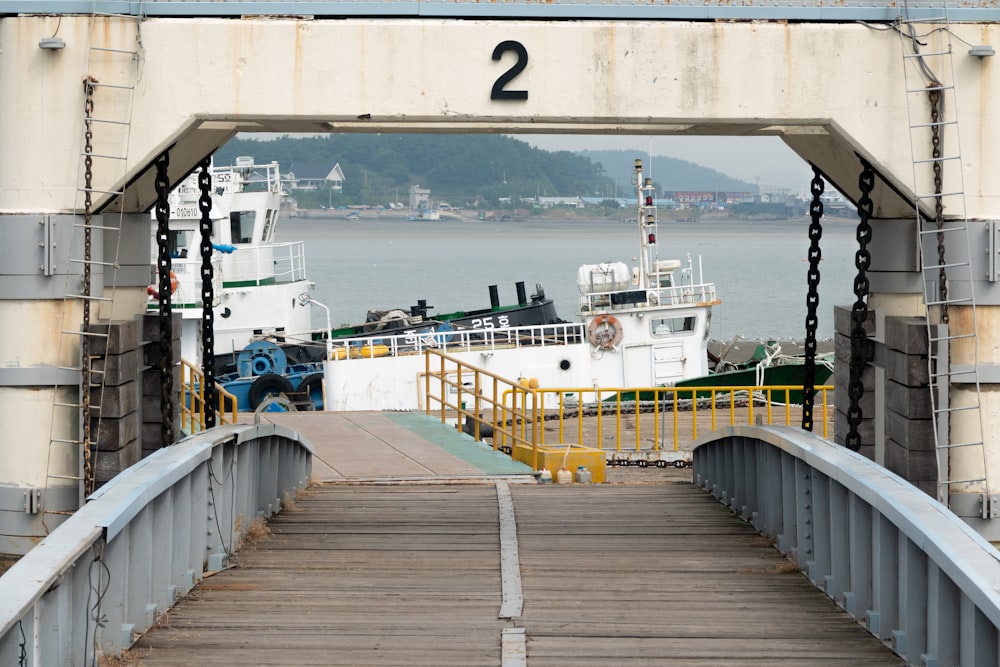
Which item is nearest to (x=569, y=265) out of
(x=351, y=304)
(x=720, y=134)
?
(x=351, y=304)

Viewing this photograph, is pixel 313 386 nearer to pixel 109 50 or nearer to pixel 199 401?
pixel 199 401

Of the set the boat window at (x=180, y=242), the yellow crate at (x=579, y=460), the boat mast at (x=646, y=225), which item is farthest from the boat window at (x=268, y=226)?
the yellow crate at (x=579, y=460)

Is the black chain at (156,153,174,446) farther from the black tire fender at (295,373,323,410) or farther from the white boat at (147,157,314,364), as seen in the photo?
the white boat at (147,157,314,364)

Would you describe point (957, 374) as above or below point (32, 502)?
above

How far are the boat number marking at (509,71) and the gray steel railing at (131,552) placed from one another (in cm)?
321

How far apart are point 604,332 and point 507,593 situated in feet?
96.7

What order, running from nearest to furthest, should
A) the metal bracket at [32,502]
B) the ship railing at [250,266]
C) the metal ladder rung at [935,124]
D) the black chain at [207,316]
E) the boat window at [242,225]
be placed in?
the metal ladder rung at [935,124]
the metal bracket at [32,502]
the black chain at [207,316]
the ship railing at [250,266]
the boat window at [242,225]

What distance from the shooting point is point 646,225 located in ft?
133

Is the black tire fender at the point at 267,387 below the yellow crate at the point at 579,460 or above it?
above

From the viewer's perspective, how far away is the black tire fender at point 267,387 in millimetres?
37281

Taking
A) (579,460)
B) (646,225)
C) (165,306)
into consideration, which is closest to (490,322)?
(646,225)

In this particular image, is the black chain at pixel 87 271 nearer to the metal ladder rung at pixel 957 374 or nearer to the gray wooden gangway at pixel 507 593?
the gray wooden gangway at pixel 507 593

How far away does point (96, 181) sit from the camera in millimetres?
11062

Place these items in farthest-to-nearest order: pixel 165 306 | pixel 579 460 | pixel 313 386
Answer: pixel 313 386 < pixel 579 460 < pixel 165 306
